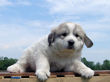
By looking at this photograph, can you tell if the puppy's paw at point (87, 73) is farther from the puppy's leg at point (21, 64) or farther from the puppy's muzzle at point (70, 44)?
the puppy's leg at point (21, 64)

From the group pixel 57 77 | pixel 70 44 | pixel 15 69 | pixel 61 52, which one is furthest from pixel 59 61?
pixel 15 69

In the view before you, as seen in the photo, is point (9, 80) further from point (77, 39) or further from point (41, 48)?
point (77, 39)

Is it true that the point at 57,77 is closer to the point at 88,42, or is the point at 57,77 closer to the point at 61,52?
the point at 61,52

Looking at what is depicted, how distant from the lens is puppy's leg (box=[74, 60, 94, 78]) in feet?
17.0

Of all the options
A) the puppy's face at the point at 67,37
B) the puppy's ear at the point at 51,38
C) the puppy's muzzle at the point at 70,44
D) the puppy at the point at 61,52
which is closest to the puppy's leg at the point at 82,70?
the puppy at the point at 61,52

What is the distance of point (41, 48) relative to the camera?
18.3ft

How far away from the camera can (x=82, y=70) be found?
5285 mm

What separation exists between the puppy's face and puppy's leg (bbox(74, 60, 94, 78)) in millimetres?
343

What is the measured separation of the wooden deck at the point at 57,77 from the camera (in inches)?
196

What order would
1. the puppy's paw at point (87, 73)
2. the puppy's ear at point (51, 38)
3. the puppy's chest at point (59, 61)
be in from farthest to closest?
1. the puppy's chest at point (59, 61)
2. the puppy's ear at point (51, 38)
3. the puppy's paw at point (87, 73)

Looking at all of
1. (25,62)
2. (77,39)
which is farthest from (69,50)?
(25,62)

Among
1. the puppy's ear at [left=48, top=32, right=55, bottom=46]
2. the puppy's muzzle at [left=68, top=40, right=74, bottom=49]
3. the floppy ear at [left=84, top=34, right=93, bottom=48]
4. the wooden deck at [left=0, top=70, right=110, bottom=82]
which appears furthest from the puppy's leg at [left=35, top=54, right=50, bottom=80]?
the floppy ear at [left=84, top=34, right=93, bottom=48]

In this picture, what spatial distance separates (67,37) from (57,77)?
0.77m

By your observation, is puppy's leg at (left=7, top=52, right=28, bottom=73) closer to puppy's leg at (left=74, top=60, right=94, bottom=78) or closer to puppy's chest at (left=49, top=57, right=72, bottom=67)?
puppy's chest at (left=49, top=57, right=72, bottom=67)
